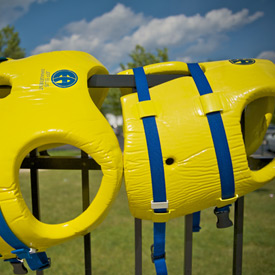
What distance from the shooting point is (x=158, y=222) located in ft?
2.97

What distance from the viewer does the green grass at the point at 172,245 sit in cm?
216

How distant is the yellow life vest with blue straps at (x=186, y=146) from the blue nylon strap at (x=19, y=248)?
385 mm

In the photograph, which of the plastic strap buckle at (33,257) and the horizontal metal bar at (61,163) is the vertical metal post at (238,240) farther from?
the plastic strap buckle at (33,257)

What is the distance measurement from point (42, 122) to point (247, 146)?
896mm

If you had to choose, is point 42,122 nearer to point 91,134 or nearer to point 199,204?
point 91,134

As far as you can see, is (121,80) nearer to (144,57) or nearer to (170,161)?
(170,161)

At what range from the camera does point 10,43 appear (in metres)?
13.3

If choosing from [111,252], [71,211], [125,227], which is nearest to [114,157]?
[111,252]

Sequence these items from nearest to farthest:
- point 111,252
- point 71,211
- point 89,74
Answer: point 89,74, point 111,252, point 71,211

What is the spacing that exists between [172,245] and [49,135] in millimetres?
2098

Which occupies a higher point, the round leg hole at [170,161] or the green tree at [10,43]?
the green tree at [10,43]

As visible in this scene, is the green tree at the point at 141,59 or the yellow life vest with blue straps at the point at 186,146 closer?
the yellow life vest with blue straps at the point at 186,146

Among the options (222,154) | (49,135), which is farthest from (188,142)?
(49,135)

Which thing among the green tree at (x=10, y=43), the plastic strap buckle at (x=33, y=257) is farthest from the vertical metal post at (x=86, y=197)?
the green tree at (x=10, y=43)
